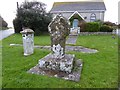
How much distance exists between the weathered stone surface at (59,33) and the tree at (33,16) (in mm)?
16491

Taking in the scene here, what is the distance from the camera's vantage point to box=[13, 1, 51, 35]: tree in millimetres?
22934

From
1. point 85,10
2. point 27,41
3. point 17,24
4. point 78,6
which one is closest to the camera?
point 27,41

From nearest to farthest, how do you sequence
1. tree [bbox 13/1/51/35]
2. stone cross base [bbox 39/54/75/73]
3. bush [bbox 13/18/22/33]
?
1. stone cross base [bbox 39/54/75/73]
2. tree [bbox 13/1/51/35]
3. bush [bbox 13/18/22/33]

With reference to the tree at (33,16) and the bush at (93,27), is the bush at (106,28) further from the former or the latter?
the tree at (33,16)

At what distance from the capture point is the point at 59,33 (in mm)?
6664

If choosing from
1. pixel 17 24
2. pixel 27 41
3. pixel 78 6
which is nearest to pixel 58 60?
pixel 27 41

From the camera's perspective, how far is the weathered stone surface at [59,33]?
669 cm

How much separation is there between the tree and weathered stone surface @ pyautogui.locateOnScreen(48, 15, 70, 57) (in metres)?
16.5

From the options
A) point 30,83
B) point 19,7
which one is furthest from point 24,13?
point 30,83

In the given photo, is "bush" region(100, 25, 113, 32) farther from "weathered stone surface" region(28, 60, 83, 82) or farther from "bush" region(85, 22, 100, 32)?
"weathered stone surface" region(28, 60, 83, 82)

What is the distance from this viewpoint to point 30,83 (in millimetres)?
5543

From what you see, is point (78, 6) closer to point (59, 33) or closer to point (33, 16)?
point (33, 16)

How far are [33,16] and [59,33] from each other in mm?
16946

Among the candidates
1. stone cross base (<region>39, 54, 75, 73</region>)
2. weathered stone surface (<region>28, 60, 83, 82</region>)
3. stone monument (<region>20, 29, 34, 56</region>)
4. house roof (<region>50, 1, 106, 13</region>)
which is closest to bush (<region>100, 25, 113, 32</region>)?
house roof (<region>50, 1, 106, 13</region>)
